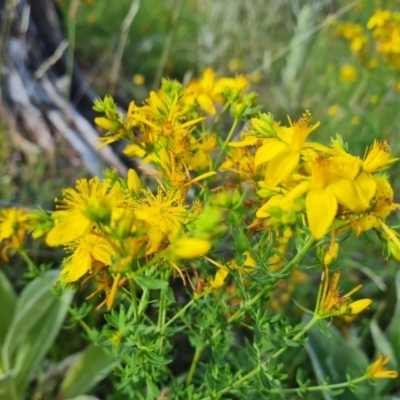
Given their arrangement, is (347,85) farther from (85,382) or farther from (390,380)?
(85,382)

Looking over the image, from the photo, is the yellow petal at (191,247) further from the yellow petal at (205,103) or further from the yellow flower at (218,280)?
the yellow petal at (205,103)

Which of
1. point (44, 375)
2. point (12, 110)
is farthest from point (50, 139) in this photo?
point (44, 375)

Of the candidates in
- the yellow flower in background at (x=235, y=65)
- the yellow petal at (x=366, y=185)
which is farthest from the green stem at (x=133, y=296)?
the yellow flower in background at (x=235, y=65)

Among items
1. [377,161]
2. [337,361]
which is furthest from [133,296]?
[337,361]

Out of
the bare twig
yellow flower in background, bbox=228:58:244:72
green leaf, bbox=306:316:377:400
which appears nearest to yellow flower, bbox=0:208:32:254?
green leaf, bbox=306:316:377:400

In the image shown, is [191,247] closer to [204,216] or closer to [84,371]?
[204,216]

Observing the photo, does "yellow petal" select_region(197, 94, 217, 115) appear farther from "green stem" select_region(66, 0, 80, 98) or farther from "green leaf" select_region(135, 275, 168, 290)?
"green stem" select_region(66, 0, 80, 98)
